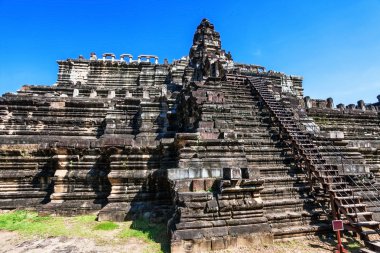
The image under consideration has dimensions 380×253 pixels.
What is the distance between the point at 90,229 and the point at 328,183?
6.23m

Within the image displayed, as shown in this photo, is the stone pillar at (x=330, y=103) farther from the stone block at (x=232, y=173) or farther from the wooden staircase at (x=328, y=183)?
the stone block at (x=232, y=173)

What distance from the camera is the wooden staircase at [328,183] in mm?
5230

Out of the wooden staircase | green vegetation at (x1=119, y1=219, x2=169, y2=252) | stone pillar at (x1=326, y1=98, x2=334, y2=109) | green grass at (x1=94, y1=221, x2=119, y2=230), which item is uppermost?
stone pillar at (x1=326, y1=98, x2=334, y2=109)

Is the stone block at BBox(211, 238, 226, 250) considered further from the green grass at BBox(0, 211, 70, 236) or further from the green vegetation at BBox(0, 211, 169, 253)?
Result: the green grass at BBox(0, 211, 70, 236)

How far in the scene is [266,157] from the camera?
7.44m

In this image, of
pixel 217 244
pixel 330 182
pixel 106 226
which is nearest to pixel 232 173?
pixel 217 244

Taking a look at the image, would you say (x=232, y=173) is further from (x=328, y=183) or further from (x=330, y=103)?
(x=330, y=103)

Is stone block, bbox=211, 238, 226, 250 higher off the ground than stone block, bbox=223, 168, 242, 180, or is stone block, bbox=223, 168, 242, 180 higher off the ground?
stone block, bbox=223, 168, 242, 180

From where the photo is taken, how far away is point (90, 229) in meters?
6.11

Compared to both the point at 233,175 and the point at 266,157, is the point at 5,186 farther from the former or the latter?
the point at 266,157

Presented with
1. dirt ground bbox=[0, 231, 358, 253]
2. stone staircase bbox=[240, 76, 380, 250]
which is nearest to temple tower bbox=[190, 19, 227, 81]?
stone staircase bbox=[240, 76, 380, 250]

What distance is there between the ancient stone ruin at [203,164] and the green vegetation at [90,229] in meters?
0.37

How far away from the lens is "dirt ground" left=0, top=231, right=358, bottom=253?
193 inches

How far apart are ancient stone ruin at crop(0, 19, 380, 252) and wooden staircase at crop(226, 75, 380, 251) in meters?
0.04
